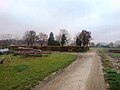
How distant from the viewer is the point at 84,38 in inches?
4710

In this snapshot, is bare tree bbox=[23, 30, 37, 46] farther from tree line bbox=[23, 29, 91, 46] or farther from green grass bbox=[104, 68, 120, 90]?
green grass bbox=[104, 68, 120, 90]

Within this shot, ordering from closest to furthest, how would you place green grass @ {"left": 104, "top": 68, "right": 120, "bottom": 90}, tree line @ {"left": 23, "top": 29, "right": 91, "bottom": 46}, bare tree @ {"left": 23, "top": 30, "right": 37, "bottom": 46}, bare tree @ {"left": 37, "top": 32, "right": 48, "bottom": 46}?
1. green grass @ {"left": 104, "top": 68, "right": 120, "bottom": 90}
2. tree line @ {"left": 23, "top": 29, "right": 91, "bottom": 46}
3. bare tree @ {"left": 23, "top": 30, "right": 37, "bottom": 46}
4. bare tree @ {"left": 37, "top": 32, "right": 48, "bottom": 46}

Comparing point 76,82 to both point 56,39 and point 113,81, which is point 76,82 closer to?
point 113,81

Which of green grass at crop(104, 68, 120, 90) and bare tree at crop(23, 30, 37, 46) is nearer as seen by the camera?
green grass at crop(104, 68, 120, 90)

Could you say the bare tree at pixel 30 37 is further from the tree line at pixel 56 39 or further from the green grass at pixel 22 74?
the green grass at pixel 22 74

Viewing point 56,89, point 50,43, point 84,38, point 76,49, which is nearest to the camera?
point 56,89

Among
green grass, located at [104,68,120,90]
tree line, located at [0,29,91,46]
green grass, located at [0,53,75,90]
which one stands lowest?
green grass, located at [104,68,120,90]

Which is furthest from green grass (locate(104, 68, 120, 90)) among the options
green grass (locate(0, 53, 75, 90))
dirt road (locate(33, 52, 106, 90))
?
green grass (locate(0, 53, 75, 90))

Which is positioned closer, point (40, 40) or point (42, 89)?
point (42, 89)

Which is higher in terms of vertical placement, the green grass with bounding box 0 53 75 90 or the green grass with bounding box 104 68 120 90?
the green grass with bounding box 0 53 75 90

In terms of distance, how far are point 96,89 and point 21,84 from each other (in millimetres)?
4298

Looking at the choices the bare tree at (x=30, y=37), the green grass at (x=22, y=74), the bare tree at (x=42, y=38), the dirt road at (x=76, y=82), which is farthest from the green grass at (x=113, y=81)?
the bare tree at (x=42, y=38)

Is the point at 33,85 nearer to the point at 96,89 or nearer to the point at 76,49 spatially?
the point at 96,89

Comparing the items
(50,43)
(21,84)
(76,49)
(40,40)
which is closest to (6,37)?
(40,40)
